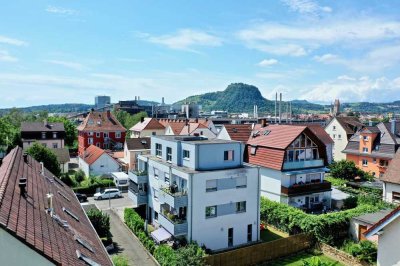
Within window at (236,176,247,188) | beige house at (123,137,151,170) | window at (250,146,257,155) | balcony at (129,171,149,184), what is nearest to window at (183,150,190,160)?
window at (236,176,247,188)

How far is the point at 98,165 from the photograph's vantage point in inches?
2077

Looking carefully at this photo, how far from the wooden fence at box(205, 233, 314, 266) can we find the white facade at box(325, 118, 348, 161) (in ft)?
149

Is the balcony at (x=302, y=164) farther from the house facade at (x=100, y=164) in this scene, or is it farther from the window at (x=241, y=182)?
the house facade at (x=100, y=164)

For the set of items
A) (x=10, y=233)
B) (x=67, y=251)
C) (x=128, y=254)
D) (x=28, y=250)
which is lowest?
(x=128, y=254)

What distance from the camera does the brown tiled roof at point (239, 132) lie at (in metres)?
44.5

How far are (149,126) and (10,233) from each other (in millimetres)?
70548

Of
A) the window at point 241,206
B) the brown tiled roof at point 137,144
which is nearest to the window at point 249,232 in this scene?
the window at point 241,206

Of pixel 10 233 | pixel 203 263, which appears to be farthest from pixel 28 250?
pixel 203 263

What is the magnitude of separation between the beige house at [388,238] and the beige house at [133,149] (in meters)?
47.1

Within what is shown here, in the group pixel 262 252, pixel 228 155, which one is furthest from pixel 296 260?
pixel 228 155

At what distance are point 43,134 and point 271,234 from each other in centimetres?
5610

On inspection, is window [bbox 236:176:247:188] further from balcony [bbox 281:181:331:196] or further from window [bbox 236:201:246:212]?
balcony [bbox 281:181:331:196]

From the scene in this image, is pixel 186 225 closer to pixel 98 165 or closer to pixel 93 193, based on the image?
pixel 93 193

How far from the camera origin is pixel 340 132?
7044 centimetres
